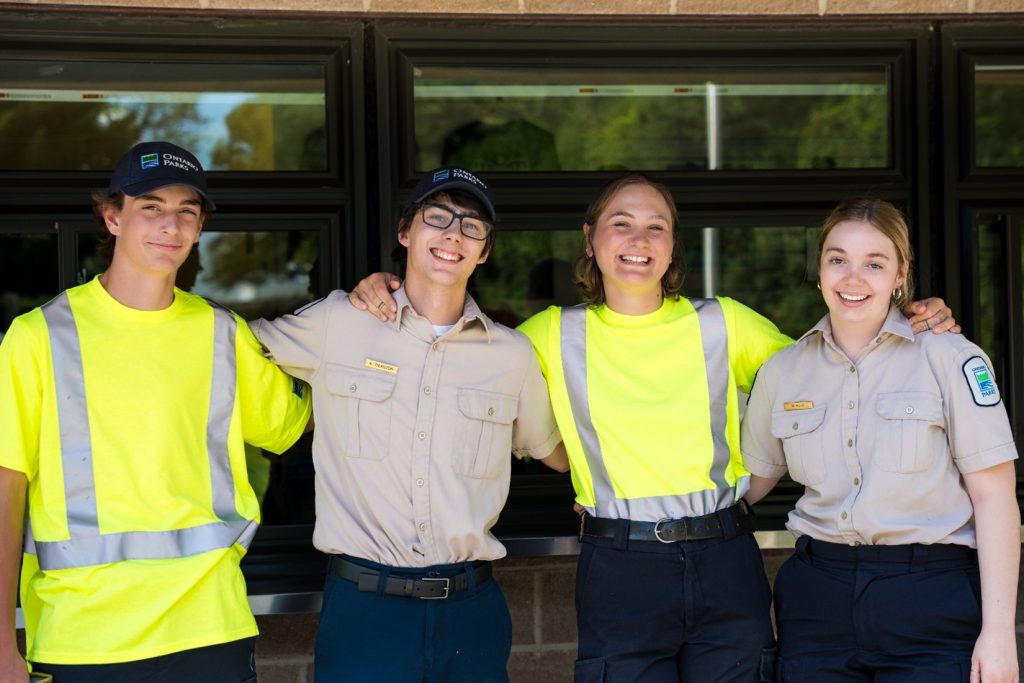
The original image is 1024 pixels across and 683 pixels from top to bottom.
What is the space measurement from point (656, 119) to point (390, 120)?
895mm

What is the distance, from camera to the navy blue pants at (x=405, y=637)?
260 cm

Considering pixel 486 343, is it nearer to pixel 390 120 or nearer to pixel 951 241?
pixel 390 120

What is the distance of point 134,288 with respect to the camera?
2.57m

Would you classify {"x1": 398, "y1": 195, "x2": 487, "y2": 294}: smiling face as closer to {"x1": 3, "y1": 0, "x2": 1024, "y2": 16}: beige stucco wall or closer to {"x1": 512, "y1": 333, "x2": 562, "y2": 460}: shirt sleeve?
{"x1": 512, "y1": 333, "x2": 562, "y2": 460}: shirt sleeve

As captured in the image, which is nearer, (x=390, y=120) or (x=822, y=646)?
(x=822, y=646)

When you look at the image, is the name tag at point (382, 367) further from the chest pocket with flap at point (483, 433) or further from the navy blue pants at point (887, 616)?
the navy blue pants at point (887, 616)

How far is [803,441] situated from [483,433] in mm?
746

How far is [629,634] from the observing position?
8.76 feet

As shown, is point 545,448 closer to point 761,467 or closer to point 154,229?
point 761,467

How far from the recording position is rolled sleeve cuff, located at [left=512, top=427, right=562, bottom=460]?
2971 millimetres

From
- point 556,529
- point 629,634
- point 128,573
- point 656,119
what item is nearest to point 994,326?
point 656,119

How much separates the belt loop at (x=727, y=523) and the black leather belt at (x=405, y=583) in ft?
2.01

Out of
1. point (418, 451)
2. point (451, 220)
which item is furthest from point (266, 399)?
point (451, 220)

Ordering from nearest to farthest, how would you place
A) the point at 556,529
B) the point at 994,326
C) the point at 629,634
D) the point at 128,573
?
the point at 128,573, the point at 629,634, the point at 556,529, the point at 994,326
